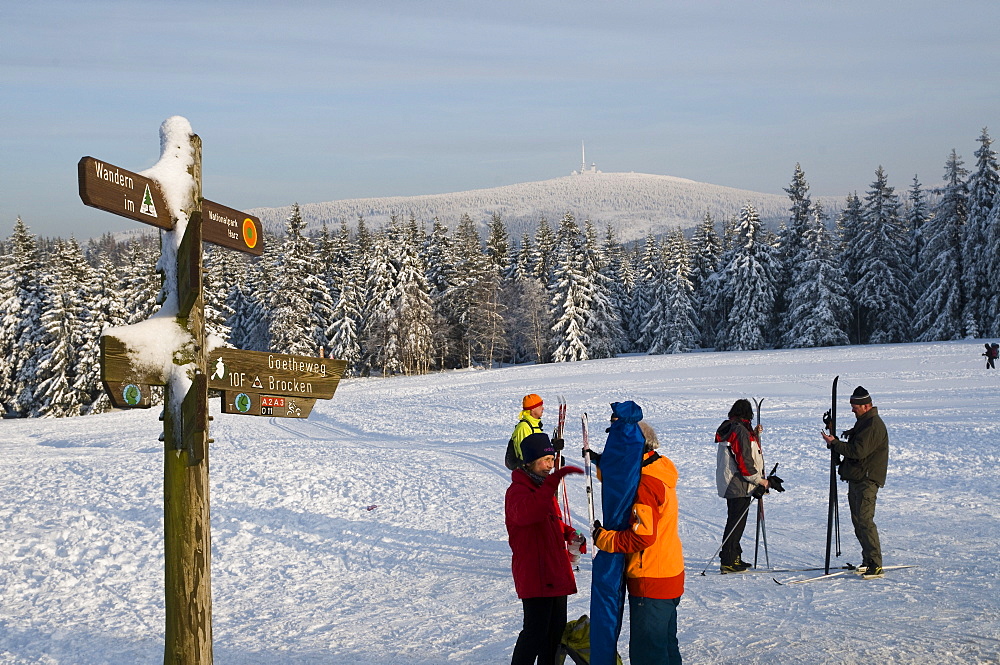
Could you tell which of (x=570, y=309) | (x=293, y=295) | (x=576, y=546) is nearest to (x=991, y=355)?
(x=576, y=546)

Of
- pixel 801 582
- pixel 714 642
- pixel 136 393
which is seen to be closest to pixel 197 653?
pixel 136 393

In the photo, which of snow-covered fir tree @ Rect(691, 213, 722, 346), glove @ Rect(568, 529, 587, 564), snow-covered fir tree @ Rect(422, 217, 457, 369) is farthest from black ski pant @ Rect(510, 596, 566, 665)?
snow-covered fir tree @ Rect(691, 213, 722, 346)

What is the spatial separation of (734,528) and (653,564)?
3975mm

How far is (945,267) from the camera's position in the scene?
47.1 meters

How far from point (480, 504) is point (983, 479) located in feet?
27.8

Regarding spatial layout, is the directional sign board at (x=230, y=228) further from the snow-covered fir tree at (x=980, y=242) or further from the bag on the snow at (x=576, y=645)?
the snow-covered fir tree at (x=980, y=242)

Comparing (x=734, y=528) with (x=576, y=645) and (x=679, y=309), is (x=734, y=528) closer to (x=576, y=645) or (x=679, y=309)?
(x=576, y=645)

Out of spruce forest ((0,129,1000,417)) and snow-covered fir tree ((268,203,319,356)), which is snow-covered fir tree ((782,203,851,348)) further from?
snow-covered fir tree ((268,203,319,356))

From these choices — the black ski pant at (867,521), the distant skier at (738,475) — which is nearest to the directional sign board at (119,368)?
the distant skier at (738,475)

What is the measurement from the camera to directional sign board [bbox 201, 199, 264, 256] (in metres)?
5.19

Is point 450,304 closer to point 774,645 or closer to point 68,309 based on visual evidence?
point 68,309

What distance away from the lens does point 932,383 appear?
25.2 m

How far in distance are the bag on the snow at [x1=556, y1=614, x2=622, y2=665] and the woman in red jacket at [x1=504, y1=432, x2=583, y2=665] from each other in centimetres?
10

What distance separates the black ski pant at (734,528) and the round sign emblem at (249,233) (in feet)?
19.9
